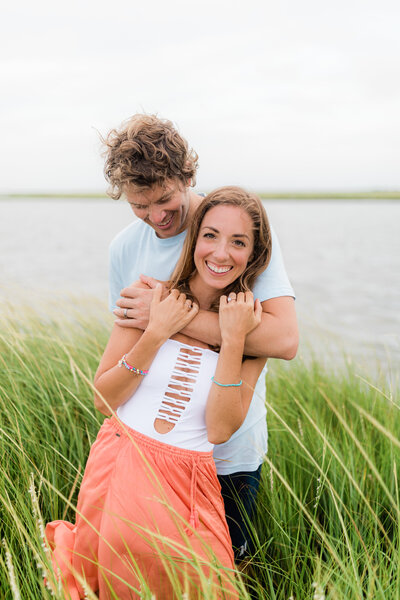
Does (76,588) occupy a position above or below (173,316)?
below

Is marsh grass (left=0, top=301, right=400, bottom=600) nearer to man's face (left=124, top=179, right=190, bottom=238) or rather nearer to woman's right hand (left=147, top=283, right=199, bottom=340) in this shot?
woman's right hand (left=147, top=283, right=199, bottom=340)

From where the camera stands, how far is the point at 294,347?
206 cm

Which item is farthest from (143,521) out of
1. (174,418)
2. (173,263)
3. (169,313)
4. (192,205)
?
(192,205)

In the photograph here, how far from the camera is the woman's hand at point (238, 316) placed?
74.8 inches

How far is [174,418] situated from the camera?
1.90 meters

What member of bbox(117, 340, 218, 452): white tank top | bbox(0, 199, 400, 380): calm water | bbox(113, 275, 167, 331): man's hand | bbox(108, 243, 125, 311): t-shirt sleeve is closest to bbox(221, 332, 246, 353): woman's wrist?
bbox(117, 340, 218, 452): white tank top

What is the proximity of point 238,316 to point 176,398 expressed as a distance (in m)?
0.41

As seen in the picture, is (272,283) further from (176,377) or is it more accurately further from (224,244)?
(176,377)

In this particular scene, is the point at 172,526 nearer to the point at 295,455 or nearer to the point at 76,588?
the point at 76,588

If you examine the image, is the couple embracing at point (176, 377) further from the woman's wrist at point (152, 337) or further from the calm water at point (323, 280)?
the calm water at point (323, 280)

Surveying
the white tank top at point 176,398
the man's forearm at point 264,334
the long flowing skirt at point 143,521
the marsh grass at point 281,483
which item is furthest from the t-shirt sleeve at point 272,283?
the long flowing skirt at point 143,521

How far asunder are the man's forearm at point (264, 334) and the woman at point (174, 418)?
46mm

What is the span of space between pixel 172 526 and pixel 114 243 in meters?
1.46

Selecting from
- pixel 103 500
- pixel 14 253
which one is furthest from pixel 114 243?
pixel 14 253
